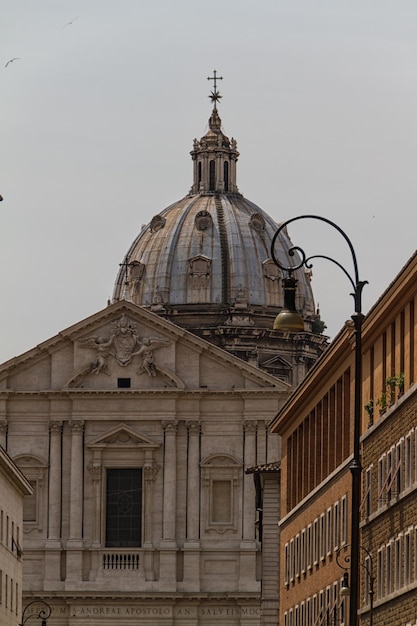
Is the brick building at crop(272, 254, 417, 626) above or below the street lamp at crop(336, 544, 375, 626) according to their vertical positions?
above

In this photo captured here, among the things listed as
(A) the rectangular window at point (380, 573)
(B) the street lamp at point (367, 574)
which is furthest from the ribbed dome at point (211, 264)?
(A) the rectangular window at point (380, 573)

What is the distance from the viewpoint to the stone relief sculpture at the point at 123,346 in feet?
410

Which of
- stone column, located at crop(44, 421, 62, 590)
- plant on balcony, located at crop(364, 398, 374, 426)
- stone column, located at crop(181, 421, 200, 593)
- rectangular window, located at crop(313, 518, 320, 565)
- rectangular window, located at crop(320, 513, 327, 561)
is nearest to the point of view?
plant on balcony, located at crop(364, 398, 374, 426)

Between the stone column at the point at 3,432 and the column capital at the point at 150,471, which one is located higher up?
the stone column at the point at 3,432

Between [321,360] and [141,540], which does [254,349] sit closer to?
[141,540]

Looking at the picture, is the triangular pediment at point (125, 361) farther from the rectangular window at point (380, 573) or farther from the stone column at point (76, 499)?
the rectangular window at point (380, 573)

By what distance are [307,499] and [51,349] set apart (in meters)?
50.5

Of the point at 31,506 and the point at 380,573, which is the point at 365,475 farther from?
the point at 31,506

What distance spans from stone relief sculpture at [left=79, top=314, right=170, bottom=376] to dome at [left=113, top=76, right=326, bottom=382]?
34.4 m

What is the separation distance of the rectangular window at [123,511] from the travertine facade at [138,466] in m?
0.07

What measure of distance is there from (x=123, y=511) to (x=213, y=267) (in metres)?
45.3

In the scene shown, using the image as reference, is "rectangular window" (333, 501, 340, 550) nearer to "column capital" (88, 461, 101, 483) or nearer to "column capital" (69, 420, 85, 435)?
"column capital" (88, 461, 101, 483)

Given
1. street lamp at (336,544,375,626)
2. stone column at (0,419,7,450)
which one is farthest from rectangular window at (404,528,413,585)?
stone column at (0,419,7,450)

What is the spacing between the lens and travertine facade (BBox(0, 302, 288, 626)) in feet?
Result: 401
